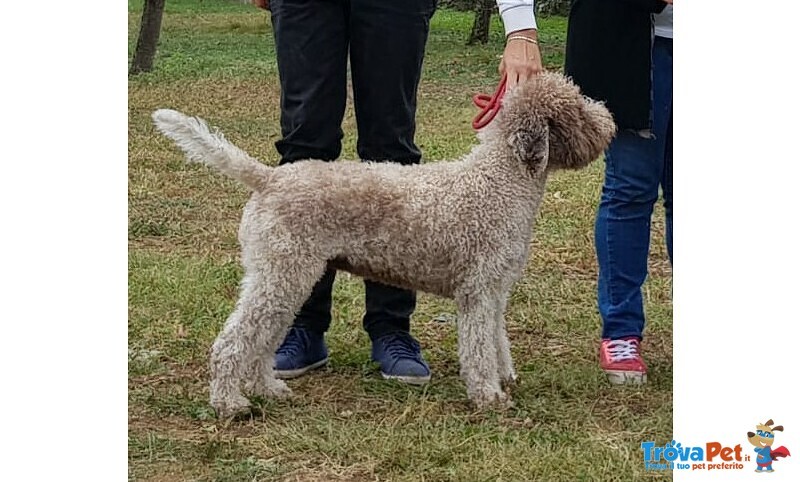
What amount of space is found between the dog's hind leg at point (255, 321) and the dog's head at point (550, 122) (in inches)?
33.0

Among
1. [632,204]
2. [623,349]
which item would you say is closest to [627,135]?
[632,204]

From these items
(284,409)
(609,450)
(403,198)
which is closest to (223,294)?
(284,409)

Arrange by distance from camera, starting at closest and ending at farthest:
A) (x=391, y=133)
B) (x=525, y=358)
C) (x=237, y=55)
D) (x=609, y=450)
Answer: (x=609, y=450) < (x=391, y=133) < (x=525, y=358) < (x=237, y=55)

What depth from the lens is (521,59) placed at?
356 cm

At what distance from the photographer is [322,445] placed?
3303 millimetres

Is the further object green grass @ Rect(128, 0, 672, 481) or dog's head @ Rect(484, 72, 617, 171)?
dog's head @ Rect(484, 72, 617, 171)

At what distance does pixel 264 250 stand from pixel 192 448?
2.35 feet

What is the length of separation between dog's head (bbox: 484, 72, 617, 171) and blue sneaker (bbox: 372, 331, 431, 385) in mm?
933

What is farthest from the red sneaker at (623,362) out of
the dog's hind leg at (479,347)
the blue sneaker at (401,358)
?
the blue sneaker at (401,358)

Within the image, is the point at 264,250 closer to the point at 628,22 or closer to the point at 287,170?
the point at 287,170

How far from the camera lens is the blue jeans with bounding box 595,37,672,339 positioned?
3721 millimetres

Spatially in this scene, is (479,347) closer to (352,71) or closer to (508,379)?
(508,379)
